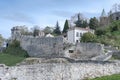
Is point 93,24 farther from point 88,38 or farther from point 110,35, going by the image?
point 88,38

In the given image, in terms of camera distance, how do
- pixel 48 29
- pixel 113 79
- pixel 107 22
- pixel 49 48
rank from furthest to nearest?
pixel 48 29 < pixel 107 22 < pixel 49 48 < pixel 113 79

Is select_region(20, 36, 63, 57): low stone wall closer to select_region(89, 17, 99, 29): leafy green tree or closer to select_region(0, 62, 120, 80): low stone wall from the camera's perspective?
select_region(0, 62, 120, 80): low stone wall

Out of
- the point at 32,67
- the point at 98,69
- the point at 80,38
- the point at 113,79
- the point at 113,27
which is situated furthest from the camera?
the point at 113,27

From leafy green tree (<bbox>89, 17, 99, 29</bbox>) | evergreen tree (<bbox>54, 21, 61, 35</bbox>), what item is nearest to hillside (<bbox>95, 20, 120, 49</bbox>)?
leafy green tree (<bbox>89, 17, 99, 29</bbox>)

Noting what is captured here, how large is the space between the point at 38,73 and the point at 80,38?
42.3 m

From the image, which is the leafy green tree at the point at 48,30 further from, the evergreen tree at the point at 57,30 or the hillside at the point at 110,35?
the hillside at the point at 110,35

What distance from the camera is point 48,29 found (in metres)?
94.6

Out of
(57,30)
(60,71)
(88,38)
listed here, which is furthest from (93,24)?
(60,71)

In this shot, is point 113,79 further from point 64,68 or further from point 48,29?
point 48,29

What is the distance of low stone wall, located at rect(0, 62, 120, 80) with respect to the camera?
24119 mm

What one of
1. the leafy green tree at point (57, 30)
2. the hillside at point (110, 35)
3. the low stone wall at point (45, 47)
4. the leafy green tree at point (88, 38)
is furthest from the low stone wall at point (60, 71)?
the leafy green tree at point (57, 30)

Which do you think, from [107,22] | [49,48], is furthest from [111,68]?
[107,22]

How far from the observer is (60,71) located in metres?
26.2

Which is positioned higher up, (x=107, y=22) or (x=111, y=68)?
(x=107, y=22)
